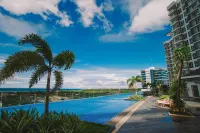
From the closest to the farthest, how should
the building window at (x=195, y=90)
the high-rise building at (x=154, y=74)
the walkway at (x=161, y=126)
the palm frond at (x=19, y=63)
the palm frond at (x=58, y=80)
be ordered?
the palm frond at (x=19, y=63)
the walkway at (x=161, y=126)
the palm frond at (x=58, y=80)
the building window at (x=195, y=90)
the high-rise building at (x=154, y=74)

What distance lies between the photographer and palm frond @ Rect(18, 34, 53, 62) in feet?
30.2

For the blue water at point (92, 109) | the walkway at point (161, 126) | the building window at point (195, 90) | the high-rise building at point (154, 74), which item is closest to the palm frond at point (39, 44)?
the blue water at point (92, 109)

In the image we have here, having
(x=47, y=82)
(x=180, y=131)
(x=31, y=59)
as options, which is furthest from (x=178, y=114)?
(x=31, y=59)

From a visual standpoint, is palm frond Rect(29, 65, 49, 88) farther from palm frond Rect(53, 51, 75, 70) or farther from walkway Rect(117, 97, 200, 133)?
walkway Rect(117, 97, 200, 133)

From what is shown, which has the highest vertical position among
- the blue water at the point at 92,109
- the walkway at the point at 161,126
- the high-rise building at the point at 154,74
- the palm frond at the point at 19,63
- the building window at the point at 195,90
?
the high-rise building at the point at 154,74

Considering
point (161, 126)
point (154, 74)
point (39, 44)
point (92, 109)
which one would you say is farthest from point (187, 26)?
point (154, 74)

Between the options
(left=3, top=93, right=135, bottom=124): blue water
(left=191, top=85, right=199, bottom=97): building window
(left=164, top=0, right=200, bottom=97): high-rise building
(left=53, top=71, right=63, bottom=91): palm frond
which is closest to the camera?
(left=53, top=71, right=63, bottom=91): palm frond

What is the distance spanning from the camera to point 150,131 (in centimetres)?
890

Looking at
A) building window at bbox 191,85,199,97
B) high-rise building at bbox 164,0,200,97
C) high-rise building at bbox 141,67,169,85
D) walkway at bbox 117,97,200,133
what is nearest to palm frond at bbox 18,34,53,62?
walkway at bbox 117,97,200,133

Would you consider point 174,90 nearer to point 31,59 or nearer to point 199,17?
point 31,59

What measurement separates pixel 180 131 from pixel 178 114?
242 inches

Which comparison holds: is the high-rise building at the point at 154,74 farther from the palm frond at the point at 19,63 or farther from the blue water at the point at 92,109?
the palm frond at the point at 19,63

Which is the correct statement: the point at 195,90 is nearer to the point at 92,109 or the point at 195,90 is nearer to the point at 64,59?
the point at 92,109

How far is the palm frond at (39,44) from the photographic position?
9.20 m
